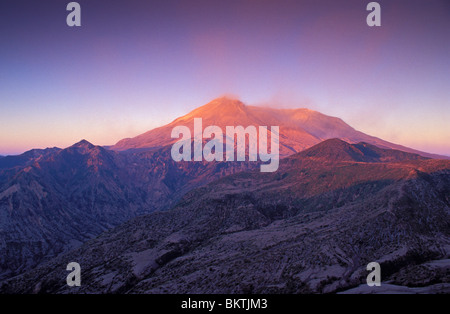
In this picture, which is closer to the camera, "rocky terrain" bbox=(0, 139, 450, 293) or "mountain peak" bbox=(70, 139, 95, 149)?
"rocky terrain" bbox=(0, 139, 450, 293)

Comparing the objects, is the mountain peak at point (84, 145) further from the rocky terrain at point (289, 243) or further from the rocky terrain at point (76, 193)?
the rocky terrain at point (289, 243)

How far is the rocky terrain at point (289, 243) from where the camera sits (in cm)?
3250

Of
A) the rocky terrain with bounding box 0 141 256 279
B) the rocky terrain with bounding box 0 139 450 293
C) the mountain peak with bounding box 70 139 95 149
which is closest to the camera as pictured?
the rocky terrain with bounding box 0 139 450 293

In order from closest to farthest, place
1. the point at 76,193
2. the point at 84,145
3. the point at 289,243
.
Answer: the point at 289,243, the point at 76,193, the point at 84,145

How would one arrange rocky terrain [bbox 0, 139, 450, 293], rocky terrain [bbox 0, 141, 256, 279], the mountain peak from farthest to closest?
the mountain peak → rocky terrain [bbox 0, 141, 256, 279] → rocky terrain [bbox 0, 139, 450, 293]

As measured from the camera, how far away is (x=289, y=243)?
41812mm

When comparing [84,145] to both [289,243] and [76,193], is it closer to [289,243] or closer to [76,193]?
[76,193]

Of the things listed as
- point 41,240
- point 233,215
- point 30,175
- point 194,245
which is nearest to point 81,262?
point 194,245

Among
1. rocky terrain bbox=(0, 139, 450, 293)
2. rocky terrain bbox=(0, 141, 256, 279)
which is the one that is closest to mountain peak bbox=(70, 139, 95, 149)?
rocky terrain bbox=(0, 141, 256, 279)

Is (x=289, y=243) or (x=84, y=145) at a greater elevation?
(x=84, y=145)

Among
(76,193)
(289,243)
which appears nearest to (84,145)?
(76,193)

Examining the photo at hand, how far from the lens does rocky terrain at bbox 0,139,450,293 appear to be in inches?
1280

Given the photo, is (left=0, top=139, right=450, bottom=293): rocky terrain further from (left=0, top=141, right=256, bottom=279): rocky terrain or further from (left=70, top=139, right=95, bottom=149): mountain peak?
(left=70, top=139, right=95, bottom=149): mountain peak
